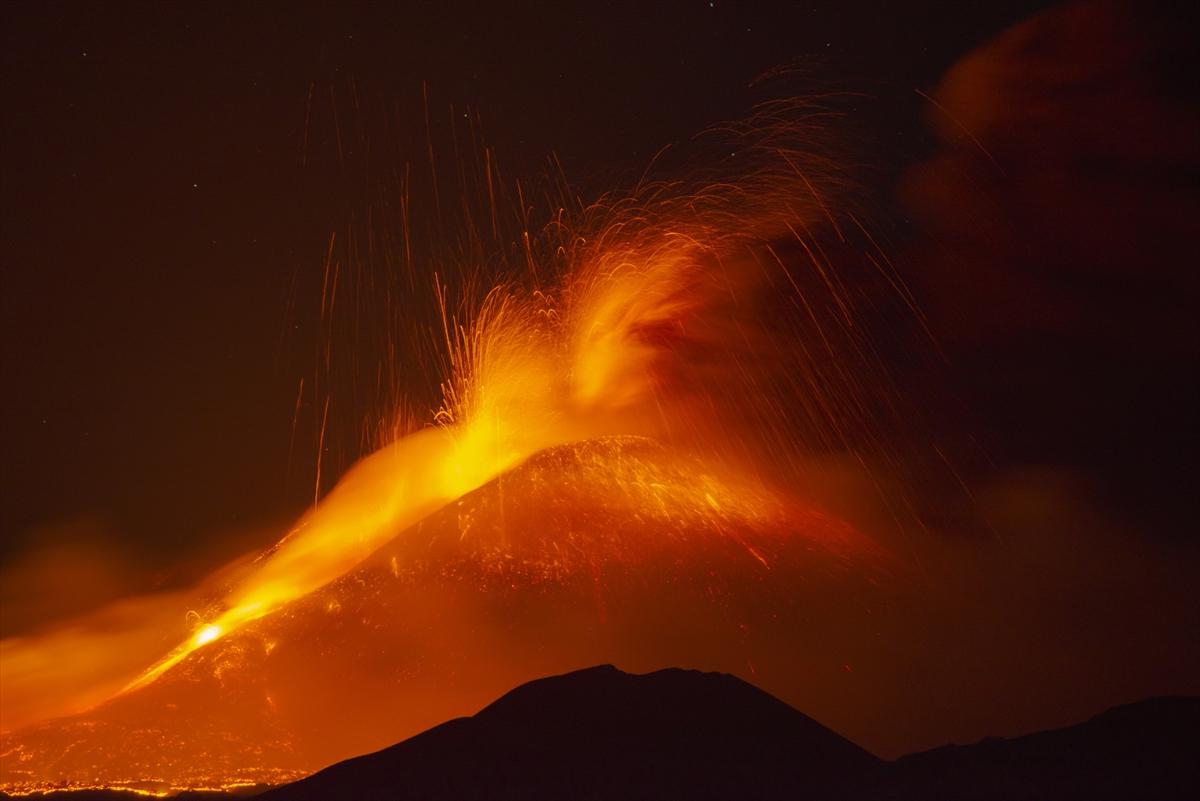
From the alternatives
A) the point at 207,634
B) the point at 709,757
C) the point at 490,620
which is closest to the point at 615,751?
the point at 709,757

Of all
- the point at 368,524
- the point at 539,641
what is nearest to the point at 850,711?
the point at 539,641

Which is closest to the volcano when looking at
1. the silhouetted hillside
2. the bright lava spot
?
the bright lava spot

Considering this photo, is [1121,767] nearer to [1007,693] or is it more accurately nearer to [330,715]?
[1007,693]

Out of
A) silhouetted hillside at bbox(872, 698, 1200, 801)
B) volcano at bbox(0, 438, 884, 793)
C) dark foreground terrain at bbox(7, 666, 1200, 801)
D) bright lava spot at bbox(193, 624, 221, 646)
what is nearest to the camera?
silhouetted hillside at bbox(872, 698, 1200, 801)

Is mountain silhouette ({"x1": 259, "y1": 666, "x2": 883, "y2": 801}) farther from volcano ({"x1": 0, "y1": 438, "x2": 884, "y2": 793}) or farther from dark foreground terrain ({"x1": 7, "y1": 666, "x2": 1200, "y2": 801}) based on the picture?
volcano ({"x1": 0, "y1": 438, "x2": 884, "y2": 793})

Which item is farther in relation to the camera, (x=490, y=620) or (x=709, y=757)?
(x=490, y=620)

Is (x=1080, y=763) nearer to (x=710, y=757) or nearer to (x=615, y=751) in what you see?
(x=710, y=757)
